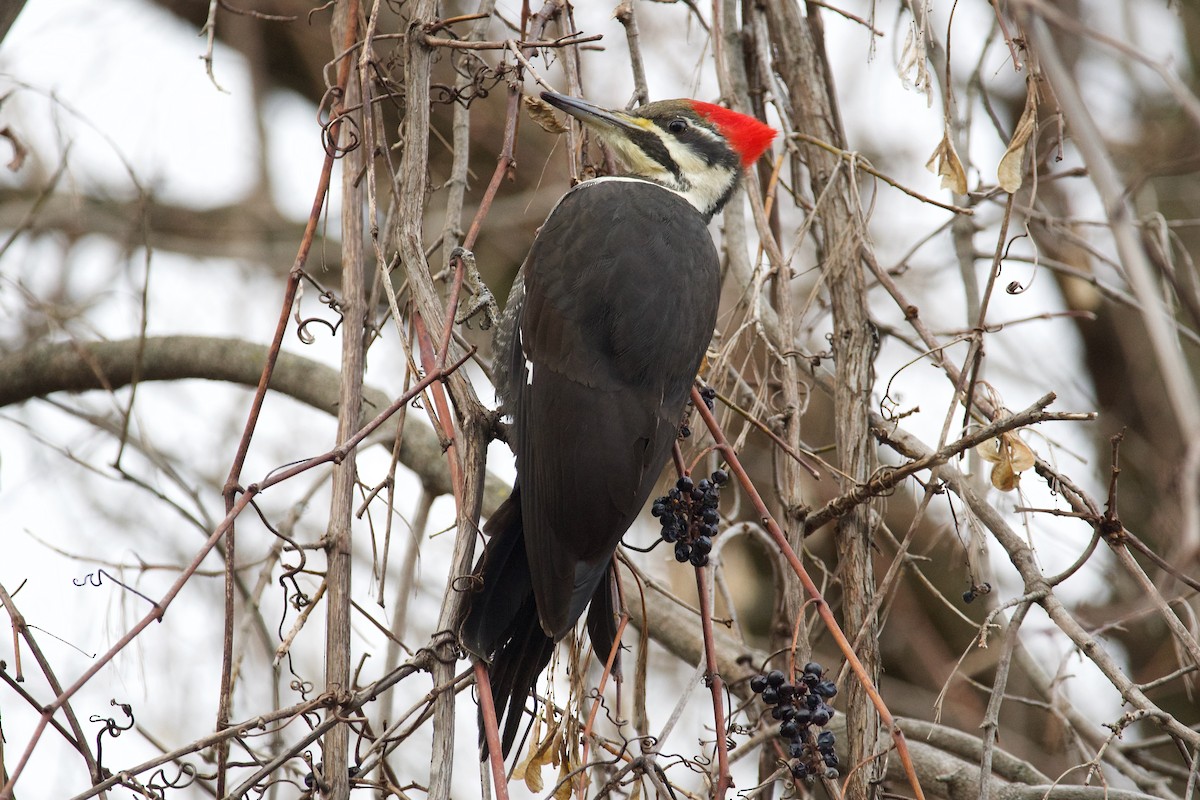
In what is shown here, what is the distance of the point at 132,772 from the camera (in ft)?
5.50

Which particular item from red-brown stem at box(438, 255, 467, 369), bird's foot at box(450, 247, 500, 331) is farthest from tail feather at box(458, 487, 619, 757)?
bird's foot at box(450, 247, 500, 331)

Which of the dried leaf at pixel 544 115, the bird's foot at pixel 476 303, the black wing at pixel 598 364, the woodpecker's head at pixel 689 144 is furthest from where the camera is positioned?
the woodpecker's head at pixel 689 144

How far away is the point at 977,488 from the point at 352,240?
151 centimetres

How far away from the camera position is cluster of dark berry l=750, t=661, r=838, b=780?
6.56 ft

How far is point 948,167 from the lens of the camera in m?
2.45

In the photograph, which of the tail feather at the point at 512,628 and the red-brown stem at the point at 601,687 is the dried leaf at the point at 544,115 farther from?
the red-brown stem at the point at 601,687

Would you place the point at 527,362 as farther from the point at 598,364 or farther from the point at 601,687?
the point at 601,687

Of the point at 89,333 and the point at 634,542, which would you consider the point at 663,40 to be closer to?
the point at 634,542

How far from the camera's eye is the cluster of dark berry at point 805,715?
78.7 inches

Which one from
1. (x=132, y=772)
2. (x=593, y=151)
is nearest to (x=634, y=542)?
(x=593, y=151)

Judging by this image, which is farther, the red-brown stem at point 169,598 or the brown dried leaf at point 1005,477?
the brown dried leaf at point 1005,477

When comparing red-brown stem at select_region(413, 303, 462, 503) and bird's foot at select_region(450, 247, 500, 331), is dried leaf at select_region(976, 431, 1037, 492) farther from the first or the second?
bird's foot at select_region(450, 247, 500, 331)

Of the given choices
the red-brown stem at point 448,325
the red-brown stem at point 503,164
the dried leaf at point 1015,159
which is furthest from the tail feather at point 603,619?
the dried leaf at point 1015,159

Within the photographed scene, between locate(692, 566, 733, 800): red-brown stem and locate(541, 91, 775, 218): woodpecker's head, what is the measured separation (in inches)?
50.8
